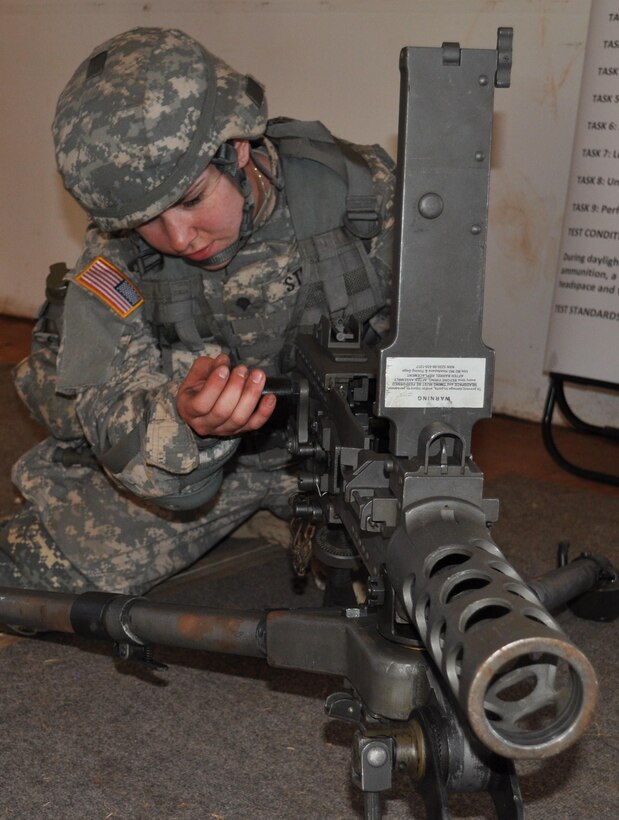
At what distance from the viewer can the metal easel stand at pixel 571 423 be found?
9.73 feet

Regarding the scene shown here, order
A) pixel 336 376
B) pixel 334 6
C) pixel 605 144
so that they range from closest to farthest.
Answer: pixel 336 376 < pixel 605 144 < pixel 334 6

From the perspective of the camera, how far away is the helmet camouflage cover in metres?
1.70

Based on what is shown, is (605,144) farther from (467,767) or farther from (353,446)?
(467,767)

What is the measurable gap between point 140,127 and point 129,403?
47cm

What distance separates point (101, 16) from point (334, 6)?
123cm

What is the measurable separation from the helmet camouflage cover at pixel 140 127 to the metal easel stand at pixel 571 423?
5.13 ft

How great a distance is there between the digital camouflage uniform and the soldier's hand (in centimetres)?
18

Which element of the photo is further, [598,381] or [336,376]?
[598,381]

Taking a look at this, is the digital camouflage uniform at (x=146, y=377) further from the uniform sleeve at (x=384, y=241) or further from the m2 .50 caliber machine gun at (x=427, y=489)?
the m2 .50 caliber machine gun at (x=427, y=489)

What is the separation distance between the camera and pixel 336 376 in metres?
1.44

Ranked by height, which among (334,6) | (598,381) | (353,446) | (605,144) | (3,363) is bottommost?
(3,363)

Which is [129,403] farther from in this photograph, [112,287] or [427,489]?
[427,489]

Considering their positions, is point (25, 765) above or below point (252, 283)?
below

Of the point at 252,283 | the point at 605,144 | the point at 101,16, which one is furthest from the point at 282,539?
the point at 101,16
